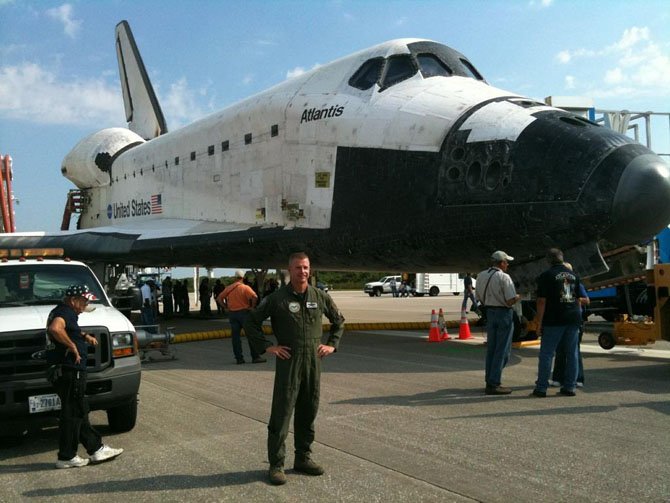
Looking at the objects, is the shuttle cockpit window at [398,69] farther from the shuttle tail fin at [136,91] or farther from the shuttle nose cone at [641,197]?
the shuttle tail fin at [136,91]

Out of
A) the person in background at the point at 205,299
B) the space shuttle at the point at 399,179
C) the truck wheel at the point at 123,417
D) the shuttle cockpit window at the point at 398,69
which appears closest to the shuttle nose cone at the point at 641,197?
the space shuttle at the point at 399,179

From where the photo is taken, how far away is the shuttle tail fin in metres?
22.3

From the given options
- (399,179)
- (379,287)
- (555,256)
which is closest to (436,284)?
(379,287)

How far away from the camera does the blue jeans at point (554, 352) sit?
19.0ft

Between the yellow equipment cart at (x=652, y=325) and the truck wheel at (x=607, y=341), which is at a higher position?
the yellow equipment cart at (x=652, y=325)

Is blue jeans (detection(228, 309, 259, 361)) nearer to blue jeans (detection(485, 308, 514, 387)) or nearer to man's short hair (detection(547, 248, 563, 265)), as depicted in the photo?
blue jeans (detection(485, 308, 514, 387))

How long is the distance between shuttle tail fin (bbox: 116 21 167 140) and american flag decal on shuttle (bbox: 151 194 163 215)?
8.31 m

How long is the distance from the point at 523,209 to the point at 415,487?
410 cm

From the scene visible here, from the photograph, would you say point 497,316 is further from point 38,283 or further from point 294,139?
point 294,139

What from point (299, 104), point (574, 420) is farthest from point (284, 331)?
point (299, 104)

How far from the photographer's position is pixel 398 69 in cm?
874

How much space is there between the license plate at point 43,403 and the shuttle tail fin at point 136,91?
18795mm

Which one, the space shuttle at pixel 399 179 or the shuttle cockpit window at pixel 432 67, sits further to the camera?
the shuttle cockpit window at pixel 432 67

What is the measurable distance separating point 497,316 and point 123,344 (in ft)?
11.9
